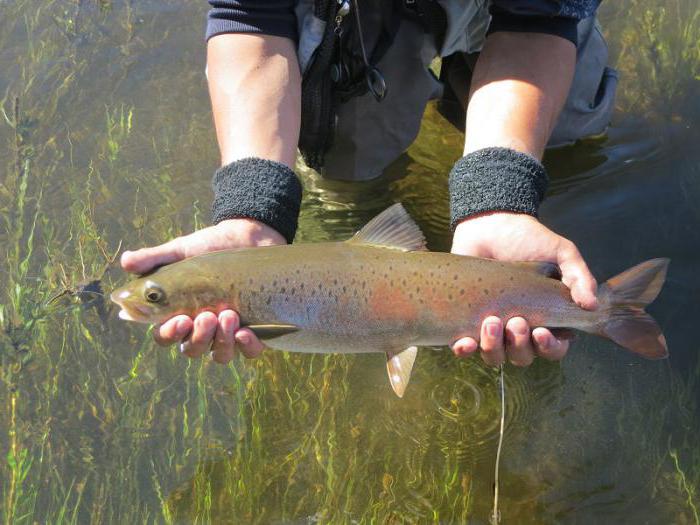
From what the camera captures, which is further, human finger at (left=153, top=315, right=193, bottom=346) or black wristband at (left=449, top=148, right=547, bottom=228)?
black wristband at (left=449, top=148, right=547, bottom=228)

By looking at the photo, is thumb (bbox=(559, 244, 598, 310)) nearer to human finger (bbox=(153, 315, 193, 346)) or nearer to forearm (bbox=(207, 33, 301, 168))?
forearm (bbox=(207, 33, 301, 168))

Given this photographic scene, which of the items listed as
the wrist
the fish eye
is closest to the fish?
the fish eye

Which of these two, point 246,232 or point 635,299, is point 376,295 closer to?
point 246,232

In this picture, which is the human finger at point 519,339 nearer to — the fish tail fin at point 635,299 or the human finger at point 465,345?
the human finger at point 465,345

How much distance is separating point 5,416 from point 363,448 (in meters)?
1.67

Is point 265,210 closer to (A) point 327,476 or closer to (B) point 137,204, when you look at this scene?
(A) point 327,476

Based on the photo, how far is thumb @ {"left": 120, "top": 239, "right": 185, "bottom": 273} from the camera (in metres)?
2.88

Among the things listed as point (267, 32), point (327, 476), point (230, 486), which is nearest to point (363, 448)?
point (327, 476)

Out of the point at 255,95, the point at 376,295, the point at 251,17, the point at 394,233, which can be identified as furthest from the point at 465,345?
the point at 251,17

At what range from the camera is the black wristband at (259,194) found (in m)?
3.19

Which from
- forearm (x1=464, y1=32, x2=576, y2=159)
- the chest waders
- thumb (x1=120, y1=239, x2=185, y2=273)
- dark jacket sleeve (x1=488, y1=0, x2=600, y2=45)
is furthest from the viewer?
the chest waders

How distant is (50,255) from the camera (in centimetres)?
446

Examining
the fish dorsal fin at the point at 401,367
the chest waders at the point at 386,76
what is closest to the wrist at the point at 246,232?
the fish dorsal fin at the point at 401,367

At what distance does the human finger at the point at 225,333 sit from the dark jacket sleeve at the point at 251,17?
1447 millimetres
